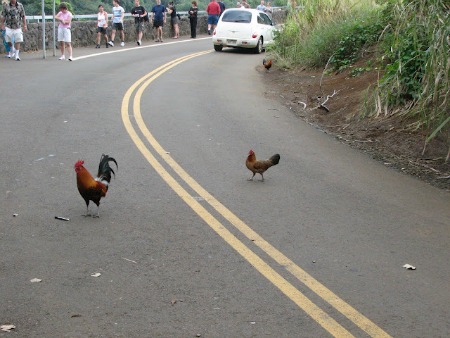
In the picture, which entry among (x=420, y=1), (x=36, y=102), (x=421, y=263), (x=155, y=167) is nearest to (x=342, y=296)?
(x=421, y=263)

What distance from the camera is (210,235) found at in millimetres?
8109

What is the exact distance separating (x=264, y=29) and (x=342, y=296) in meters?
28.0

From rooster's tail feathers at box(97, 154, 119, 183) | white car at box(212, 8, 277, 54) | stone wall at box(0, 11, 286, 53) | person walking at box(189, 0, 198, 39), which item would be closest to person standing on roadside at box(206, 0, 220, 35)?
person walking at box(189, 0, 198, 39)

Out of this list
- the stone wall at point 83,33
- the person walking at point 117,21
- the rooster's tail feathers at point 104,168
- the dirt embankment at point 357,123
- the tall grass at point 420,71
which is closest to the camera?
the rooster's tail feathers at point 104,168

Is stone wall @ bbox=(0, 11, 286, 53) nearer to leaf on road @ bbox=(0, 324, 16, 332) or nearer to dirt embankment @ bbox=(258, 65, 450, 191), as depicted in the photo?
dirt embankment @ bbox=(258, 65, 450, 191)

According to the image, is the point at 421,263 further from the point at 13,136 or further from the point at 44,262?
the point at 13,136

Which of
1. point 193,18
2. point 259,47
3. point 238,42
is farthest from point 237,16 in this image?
point 193,18

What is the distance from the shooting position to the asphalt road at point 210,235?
6.06m

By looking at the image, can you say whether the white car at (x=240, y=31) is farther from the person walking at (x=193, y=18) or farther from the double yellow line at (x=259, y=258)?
the double yellow line at (x=259, y=258)

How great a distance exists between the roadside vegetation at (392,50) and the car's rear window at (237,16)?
6755 mm

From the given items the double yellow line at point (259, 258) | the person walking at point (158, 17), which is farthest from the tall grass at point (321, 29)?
the person walking at point (158, 17)

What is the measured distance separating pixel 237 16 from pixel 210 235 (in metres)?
26.0

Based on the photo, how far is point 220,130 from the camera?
47.4ft

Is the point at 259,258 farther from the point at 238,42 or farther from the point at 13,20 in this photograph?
the point at 238,42
